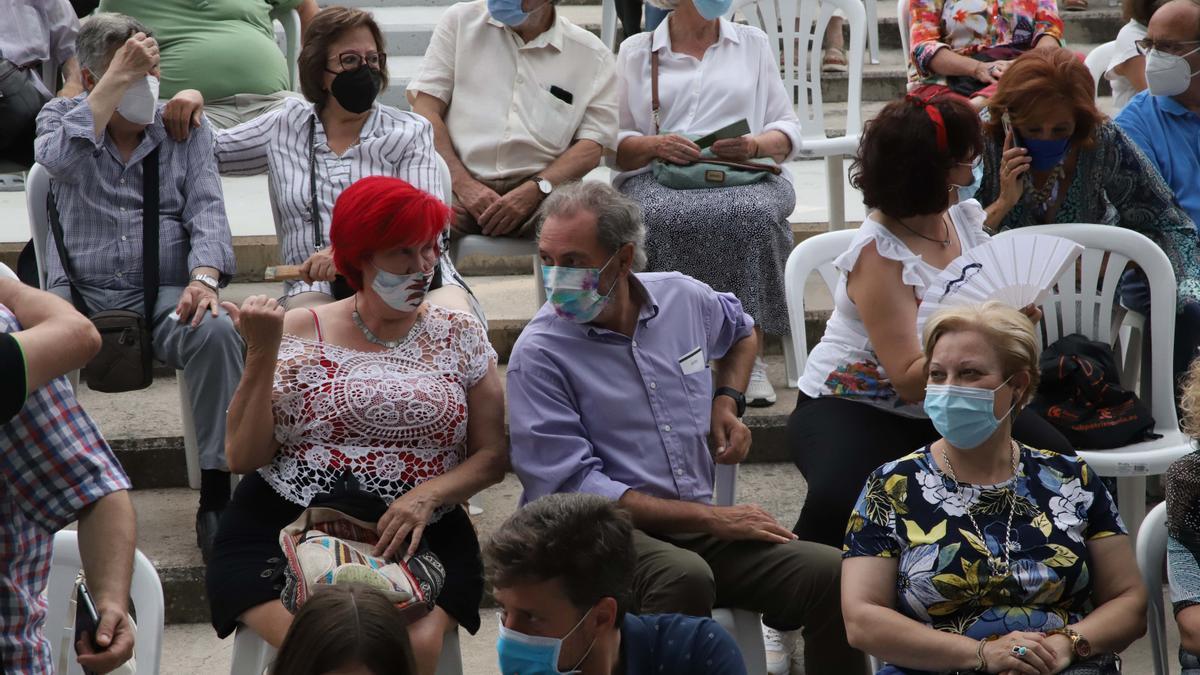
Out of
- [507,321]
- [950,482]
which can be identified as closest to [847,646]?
[950,482]

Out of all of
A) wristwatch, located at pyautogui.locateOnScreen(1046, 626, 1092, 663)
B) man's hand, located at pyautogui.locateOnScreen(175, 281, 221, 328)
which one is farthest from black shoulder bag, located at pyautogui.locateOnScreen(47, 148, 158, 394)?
wristwatch, located at pyautogui.locateOnScreen(1046, 626, 1092, 663)

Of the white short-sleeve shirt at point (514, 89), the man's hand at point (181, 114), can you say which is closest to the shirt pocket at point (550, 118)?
the white short-sleeve shirt at point (514, 89)

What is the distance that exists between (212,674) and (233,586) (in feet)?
2.55

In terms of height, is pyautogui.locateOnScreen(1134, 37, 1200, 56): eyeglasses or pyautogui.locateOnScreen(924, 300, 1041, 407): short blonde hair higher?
pyautogui.locateOnScreen(1134, 37, 1200, 56): eyeglasses

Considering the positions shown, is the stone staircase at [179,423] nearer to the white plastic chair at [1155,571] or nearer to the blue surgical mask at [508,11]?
the blue surgical mask at [508,11]

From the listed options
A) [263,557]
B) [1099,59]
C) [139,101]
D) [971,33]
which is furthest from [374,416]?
[1099,59]

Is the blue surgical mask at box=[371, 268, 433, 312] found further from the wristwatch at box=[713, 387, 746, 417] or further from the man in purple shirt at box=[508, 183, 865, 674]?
the wristwatch at box=[713, 387, 746, 417]

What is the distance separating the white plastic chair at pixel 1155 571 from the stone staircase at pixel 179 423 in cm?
135

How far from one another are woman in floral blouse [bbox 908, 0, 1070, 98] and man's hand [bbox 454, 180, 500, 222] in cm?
154

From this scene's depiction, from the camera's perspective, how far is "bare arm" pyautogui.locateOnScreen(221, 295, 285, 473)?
9.10 ft

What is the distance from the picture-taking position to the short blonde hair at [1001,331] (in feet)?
9.29

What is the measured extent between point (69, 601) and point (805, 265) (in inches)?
77.3

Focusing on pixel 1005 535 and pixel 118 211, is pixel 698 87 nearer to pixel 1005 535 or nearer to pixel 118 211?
pixel 118 211

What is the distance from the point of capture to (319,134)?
13.1 feet
